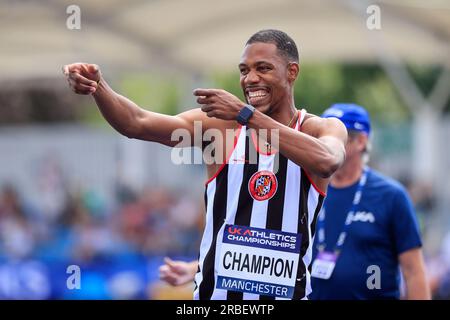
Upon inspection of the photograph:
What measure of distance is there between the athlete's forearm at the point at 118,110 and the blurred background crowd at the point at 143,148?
19.4 ft

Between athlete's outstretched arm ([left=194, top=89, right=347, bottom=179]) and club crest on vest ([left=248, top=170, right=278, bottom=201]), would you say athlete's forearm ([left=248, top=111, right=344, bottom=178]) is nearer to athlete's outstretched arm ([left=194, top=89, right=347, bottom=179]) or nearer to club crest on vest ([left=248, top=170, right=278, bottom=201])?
athlete's outstretched arm ([left=194, top=89, right=347, bottom=179])

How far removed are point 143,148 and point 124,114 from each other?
56.7 feet

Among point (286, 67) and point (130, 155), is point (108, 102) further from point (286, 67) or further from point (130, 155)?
point (130, 155)

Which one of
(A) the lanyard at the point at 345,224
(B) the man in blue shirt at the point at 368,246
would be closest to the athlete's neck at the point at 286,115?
(B) the man in blue shirt at the point at 368,246

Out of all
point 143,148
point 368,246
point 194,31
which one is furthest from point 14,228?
point 368,246

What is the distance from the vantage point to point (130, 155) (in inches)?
877

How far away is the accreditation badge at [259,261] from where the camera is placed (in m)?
4.88

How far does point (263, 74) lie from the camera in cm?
490

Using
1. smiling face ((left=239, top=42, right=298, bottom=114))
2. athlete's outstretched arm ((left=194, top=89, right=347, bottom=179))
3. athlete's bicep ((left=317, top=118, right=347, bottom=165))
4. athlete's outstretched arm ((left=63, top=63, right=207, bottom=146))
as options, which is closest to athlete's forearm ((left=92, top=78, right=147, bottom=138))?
athlete's outstretched arm ((left=63, top=63, right=207, bottom=146))

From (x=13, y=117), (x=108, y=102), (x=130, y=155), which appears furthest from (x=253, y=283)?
(x=13, y=117)

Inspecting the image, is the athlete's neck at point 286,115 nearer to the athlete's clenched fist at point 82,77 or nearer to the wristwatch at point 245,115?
the wristwatch at point 245,115

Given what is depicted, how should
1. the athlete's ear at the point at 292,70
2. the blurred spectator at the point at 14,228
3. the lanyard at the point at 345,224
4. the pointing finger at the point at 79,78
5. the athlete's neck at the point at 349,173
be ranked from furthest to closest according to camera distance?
the blurred spectator at the point at 14,228
the athlete's neck at the point at 349,173
the lanyard at the point at 345,224
the athlete's ear at the point at 292,70
the pointing finger at the point at 79,78

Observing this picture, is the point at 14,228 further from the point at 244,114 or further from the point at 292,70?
the point at 244,114
